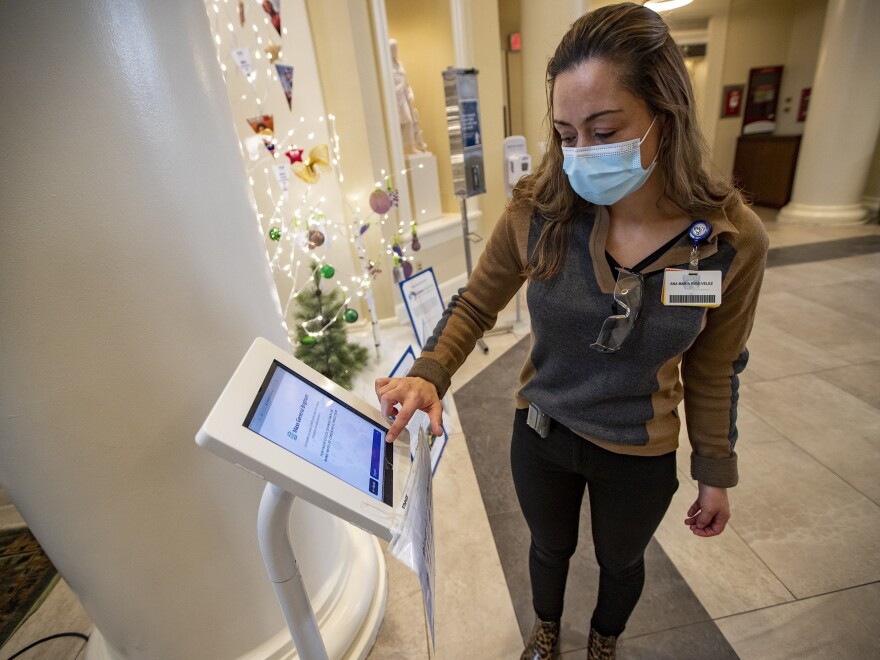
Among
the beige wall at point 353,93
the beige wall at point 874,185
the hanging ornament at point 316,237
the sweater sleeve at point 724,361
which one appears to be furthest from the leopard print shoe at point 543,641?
the beige wall at point 874,185

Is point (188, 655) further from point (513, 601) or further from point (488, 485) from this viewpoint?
point (488, 485)

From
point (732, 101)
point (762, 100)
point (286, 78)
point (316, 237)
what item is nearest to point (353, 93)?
point (286, 78)

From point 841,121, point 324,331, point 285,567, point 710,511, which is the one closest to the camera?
point 285,567

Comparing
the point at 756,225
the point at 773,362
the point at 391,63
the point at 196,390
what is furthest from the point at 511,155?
the point at 196,390

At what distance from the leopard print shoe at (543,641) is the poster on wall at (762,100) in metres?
9.11

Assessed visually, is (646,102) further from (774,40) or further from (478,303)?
(774,40)

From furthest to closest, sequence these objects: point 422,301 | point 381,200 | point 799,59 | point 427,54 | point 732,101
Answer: point 732,101
point 799,59
point 427,54
point 381,200
point 422,301

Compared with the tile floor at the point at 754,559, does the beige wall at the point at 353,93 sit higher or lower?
higher

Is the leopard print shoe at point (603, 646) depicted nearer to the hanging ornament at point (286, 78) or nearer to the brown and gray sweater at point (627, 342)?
the brown and gray sweater at point (627, 342)

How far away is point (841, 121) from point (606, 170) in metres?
6.86

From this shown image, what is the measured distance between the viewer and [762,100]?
7488 mm

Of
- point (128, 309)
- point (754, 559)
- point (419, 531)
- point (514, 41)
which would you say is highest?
point (514, 41)

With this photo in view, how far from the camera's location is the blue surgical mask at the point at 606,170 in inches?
29.5

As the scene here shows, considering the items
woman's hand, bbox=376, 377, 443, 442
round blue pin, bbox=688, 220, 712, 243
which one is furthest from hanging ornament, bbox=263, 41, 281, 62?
round blue pin, bbox=688, 220, 712, 243
